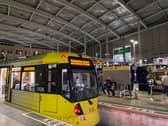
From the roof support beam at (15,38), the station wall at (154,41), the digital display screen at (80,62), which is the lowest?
the digital display screen at (80,62)

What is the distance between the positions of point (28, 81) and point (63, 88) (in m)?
2.02

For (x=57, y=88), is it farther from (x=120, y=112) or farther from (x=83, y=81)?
(x=120, y=112)

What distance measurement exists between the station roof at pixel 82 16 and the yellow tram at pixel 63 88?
1199cm

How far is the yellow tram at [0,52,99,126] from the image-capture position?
4758 millimetres

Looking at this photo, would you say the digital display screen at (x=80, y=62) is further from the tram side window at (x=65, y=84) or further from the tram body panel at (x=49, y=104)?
the tram body panel at (x=49, y=104)

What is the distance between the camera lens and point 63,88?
4.79 m

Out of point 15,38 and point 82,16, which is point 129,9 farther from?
point 15,38

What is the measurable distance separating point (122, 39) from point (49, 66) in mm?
19815

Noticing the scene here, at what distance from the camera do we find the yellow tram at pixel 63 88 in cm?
476

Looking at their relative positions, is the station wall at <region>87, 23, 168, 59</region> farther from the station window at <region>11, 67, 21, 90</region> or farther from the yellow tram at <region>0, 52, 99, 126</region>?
the station window at <region>11, 67, 21, 90</region>

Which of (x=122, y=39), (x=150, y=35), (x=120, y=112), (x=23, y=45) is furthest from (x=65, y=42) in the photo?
(x=120, y=112)

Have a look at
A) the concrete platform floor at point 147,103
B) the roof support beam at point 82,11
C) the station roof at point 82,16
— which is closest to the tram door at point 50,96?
the concrete platform floor at point 147,103

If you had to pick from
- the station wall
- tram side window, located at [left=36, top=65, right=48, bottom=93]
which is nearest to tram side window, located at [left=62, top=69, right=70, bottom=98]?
tram side window, located at [left=36, top=65, right=48, bottom=93]

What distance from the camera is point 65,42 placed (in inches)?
1150
